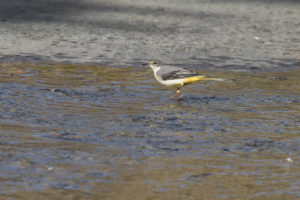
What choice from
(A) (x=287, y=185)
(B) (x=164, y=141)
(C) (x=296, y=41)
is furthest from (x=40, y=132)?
(C) (x=296, y=41)

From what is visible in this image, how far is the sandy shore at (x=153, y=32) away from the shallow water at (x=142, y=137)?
1482mm

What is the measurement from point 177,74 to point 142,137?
2217 mm

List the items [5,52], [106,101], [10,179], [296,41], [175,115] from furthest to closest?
[296,41], [5,52], [106,101], [175,115], [10,179]

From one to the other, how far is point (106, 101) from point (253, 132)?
1.95 metres

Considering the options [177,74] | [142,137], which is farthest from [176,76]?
[142,137]

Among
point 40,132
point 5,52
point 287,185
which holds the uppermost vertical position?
point 5,52

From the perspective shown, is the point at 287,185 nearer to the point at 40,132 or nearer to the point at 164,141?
the point at 164,141

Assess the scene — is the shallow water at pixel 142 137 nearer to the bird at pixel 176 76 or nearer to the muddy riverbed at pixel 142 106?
the muddy riverbed at pixel 142 106

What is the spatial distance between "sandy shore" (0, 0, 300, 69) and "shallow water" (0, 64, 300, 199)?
1482 millimetres

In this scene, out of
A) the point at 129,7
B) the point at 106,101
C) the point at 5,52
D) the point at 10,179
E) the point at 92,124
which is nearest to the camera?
the point at 10,179

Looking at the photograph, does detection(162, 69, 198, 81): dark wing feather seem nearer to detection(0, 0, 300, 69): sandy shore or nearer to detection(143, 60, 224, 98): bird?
detection(143, 60, 224, 98): bird

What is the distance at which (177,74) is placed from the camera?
7734mm

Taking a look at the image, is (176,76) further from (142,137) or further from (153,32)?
(153,32)

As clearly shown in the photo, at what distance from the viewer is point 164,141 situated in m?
5.55
